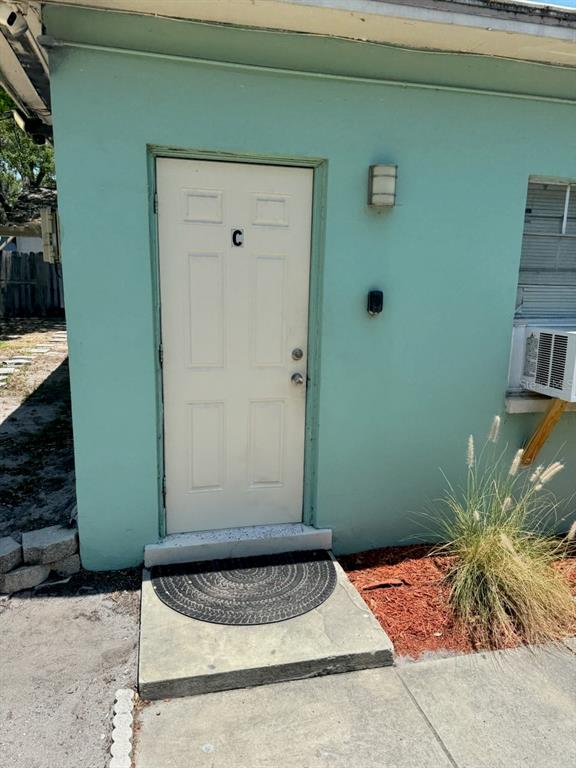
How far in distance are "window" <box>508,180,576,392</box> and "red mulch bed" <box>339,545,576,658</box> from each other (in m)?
1.37

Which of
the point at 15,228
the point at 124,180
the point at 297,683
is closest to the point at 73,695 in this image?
the point at 297,683

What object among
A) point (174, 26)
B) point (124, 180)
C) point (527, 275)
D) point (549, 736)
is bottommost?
point (549, 736)

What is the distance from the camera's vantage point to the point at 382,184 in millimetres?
3150

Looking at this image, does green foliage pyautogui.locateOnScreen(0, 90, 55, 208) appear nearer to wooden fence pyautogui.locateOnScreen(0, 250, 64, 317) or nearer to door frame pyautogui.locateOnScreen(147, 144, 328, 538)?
wooden fence pyautogui.locateOnScreen(0, 250, 64, 317)

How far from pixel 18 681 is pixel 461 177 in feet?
12.3

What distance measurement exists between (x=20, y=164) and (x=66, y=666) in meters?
21.8

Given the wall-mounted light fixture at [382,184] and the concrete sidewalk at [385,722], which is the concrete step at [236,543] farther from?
the wall-mounted light fixture at [382,184]

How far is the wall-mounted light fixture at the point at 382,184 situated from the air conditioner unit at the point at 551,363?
139cm

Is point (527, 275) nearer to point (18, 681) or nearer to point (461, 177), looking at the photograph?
point (461, 177)

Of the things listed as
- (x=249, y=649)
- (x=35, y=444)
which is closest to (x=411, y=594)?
(x=249, y=649)

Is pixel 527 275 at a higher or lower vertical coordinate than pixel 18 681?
higher

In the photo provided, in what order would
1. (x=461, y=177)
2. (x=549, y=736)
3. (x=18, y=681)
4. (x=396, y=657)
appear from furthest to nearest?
(x=461, y=177)
(x=396, y=657)
(x=18, y=681)
(x=549, y=736)

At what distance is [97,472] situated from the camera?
316 cm

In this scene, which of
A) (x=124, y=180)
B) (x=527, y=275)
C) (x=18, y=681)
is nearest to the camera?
(x=18, y=681)
